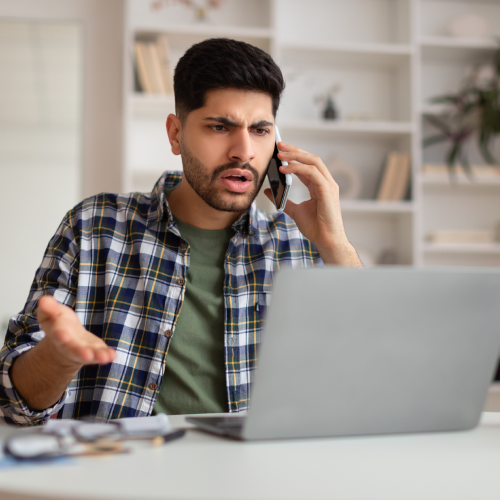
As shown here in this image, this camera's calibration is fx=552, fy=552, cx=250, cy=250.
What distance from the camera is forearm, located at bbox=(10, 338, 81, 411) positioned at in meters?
0.82

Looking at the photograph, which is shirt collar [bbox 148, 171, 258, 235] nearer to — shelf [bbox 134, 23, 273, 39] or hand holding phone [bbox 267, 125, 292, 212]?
hand holding phone [bbox 267, 125, 292, 212]

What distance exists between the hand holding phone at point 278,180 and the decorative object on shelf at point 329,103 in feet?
5.21

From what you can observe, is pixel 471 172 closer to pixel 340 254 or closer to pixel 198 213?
pixel 340 254

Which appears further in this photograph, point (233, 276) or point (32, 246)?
point (32, 246)

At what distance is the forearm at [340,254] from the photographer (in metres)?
1.27

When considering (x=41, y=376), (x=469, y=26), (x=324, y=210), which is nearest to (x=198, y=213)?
(x=324, y=210)

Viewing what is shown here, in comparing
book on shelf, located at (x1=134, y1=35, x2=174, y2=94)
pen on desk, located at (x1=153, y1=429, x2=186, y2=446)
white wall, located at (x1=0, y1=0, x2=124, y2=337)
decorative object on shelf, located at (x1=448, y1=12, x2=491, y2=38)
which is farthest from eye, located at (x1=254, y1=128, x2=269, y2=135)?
decorative object on shelf, located at (x1=448, y1=12, x2=491, y2=38)

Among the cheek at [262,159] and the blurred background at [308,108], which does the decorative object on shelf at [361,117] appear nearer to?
the blurred background at [308,108]

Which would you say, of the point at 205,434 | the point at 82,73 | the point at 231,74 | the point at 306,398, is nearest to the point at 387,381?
the point at 306,398

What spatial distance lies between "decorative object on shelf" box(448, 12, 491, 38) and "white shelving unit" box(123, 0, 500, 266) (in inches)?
2.5

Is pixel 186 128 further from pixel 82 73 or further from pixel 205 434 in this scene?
pixel 82 73

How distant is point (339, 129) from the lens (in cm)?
280

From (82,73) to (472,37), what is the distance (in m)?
2.08

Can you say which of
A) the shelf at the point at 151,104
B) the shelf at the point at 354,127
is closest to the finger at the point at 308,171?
the shelf at the point at 151,104
